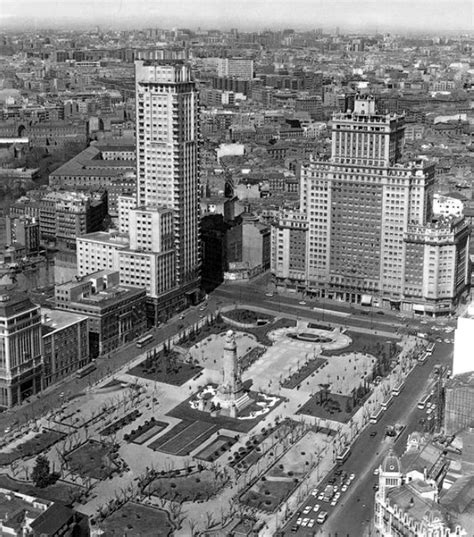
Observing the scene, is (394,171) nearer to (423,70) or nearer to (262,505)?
(262,505)

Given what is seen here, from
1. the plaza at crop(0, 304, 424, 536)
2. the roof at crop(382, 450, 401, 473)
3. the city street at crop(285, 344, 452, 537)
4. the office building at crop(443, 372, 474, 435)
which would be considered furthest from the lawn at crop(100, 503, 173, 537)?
the office building at crop(443, 372, 474, 435)

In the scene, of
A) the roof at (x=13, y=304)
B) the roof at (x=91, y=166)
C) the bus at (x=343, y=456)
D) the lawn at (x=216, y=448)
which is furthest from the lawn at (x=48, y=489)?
the roof at (x=91, y=166)

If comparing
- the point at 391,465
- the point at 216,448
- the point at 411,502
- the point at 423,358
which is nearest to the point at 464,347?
the point at 423,358

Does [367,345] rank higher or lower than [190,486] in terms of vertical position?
higher

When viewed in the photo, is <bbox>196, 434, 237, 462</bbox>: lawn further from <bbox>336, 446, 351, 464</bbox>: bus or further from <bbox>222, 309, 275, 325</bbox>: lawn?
<bbox>222, 309, 275, 325</bbox>: lawn

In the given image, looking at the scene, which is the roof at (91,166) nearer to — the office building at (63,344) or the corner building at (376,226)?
the corner building at (376,226)

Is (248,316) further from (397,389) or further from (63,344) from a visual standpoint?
(63,344)
